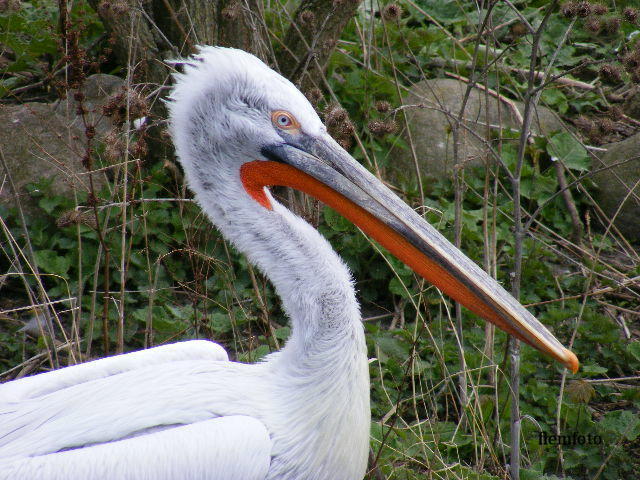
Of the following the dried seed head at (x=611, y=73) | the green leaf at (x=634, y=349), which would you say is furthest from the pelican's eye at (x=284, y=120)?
the green leaf at (x=634, y=349)

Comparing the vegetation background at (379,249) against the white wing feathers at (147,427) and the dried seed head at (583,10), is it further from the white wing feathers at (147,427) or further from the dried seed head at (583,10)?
→ the white wing feathers at (147,427)

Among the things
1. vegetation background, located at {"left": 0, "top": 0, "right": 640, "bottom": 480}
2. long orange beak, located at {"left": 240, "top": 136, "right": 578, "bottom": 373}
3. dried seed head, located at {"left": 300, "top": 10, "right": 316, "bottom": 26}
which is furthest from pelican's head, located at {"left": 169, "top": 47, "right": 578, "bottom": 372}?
dried seed head, located at {"left": 300, "top": 10, "right": 316, "bottom": 26}

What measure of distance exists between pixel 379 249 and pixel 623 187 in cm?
171

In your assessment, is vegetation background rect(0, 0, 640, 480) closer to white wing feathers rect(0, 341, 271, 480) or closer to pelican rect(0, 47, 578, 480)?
pelican rect(0, 47, 578, 480)

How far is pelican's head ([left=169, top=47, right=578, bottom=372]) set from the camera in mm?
2377

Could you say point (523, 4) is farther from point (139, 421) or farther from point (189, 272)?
point (139, 421)

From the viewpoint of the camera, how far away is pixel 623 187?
473 centimetres

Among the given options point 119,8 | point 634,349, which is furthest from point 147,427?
point 634,349

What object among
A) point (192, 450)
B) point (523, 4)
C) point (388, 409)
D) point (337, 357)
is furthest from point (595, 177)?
point (192, 450)

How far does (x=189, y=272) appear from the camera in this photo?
14.2 feet

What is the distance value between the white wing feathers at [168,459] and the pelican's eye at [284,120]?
2.96 feet

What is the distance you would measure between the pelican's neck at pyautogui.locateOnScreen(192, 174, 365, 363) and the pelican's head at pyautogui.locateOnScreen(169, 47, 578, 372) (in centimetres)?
5

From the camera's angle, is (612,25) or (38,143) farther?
(38,143)

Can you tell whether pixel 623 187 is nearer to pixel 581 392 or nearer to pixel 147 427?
pixel 581 392
